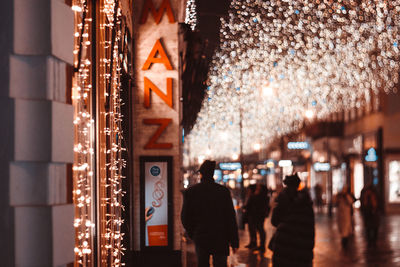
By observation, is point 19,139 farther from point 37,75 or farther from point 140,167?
point 140,167

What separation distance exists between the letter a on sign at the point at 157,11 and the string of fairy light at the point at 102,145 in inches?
152

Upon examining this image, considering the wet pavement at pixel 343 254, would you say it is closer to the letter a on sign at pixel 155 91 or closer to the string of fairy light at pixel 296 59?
the letter a on sign at pixel 155 91

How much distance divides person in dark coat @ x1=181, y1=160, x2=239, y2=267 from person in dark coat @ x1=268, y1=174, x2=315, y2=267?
568 millimetres

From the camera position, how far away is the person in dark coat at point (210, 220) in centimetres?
777

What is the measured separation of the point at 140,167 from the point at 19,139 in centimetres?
896

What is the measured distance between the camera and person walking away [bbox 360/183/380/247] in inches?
777

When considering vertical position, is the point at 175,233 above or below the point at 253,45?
below

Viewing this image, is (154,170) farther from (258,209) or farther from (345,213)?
(345,213)

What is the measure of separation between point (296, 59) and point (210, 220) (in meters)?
21.3

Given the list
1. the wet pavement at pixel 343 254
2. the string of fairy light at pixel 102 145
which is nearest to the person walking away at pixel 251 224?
the wet pavement at pixel 343 254

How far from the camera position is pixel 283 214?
7559mm

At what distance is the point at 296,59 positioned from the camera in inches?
1114

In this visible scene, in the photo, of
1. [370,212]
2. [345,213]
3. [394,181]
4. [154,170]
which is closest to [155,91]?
[154,170]

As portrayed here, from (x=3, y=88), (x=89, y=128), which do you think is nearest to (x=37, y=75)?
(x=3, y=88)
